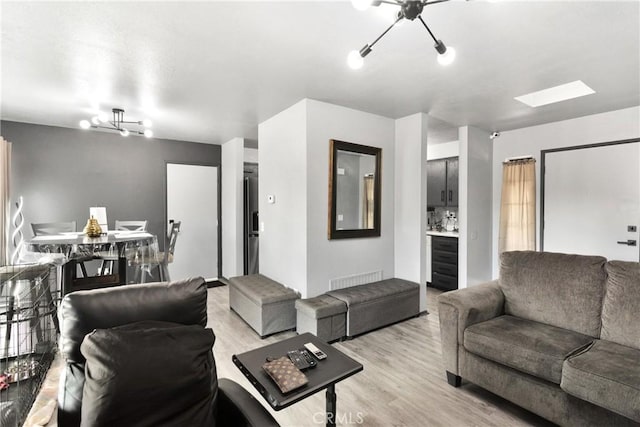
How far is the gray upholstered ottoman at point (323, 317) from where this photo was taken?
2.95 meters

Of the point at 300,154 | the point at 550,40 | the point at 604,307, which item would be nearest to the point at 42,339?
the point at 300,154

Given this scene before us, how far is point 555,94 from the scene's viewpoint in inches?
132

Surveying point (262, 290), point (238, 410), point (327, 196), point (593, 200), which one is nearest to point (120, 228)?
point (262, 290)

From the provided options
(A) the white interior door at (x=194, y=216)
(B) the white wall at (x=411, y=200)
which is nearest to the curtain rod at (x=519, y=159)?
(B) the white wall at (x=411, y=200)

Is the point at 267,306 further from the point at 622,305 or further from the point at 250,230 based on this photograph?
the point at 622,305

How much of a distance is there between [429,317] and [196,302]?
309 centimetres

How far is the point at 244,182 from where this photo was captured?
17.5ft

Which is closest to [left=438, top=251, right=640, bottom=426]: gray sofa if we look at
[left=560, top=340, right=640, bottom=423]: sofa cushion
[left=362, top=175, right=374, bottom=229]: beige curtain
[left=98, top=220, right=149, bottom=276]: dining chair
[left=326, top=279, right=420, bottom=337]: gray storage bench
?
[left=560, top=340, right=640, bottom=423]: sofa cushion

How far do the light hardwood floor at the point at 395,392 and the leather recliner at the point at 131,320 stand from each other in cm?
→ 82

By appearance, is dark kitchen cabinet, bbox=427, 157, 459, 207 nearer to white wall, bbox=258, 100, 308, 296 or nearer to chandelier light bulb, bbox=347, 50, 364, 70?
white wall, bbox=258, 100, 308, 296

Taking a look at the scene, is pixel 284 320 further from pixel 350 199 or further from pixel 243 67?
pixel 243 67

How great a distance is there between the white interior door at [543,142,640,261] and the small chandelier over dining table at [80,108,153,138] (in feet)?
17.5

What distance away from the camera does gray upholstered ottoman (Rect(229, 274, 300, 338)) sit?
314 cm

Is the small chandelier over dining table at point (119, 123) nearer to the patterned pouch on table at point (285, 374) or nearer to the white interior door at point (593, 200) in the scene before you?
the patterned pouch on table at point (285, 374)
